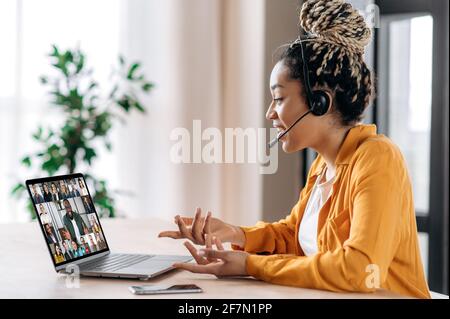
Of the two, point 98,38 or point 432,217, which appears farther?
point 98,38

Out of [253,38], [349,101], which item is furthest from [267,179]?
[349,101]

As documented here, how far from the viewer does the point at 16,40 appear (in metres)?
3.70

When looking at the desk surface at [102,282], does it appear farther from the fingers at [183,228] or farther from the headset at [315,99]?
the headset at [315,99]

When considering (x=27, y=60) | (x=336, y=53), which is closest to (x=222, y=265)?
(x=336, y=53)

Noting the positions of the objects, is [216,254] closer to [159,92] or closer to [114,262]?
[114,262]

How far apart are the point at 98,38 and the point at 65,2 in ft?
0.85

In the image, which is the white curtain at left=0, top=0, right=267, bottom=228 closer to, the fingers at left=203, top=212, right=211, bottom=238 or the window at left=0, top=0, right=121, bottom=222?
the window at left=0, top=0, right=121, bottom=222

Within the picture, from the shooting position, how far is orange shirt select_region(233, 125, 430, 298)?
1293 millimetres

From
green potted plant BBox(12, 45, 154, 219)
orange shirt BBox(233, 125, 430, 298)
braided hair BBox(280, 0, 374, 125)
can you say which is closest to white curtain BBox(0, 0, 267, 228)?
green potted plant BBox(12, 45, 154, 219)

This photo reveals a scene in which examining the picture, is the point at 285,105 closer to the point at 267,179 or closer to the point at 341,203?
the point at 341,203

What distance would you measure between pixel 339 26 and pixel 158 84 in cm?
253

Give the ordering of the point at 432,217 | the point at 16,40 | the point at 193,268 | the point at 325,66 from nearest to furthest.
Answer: the point at 193,268 < the point at 325,66 < the point at 432,217 < the point at 16,40

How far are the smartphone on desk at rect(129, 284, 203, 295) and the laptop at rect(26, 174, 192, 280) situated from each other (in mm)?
93
